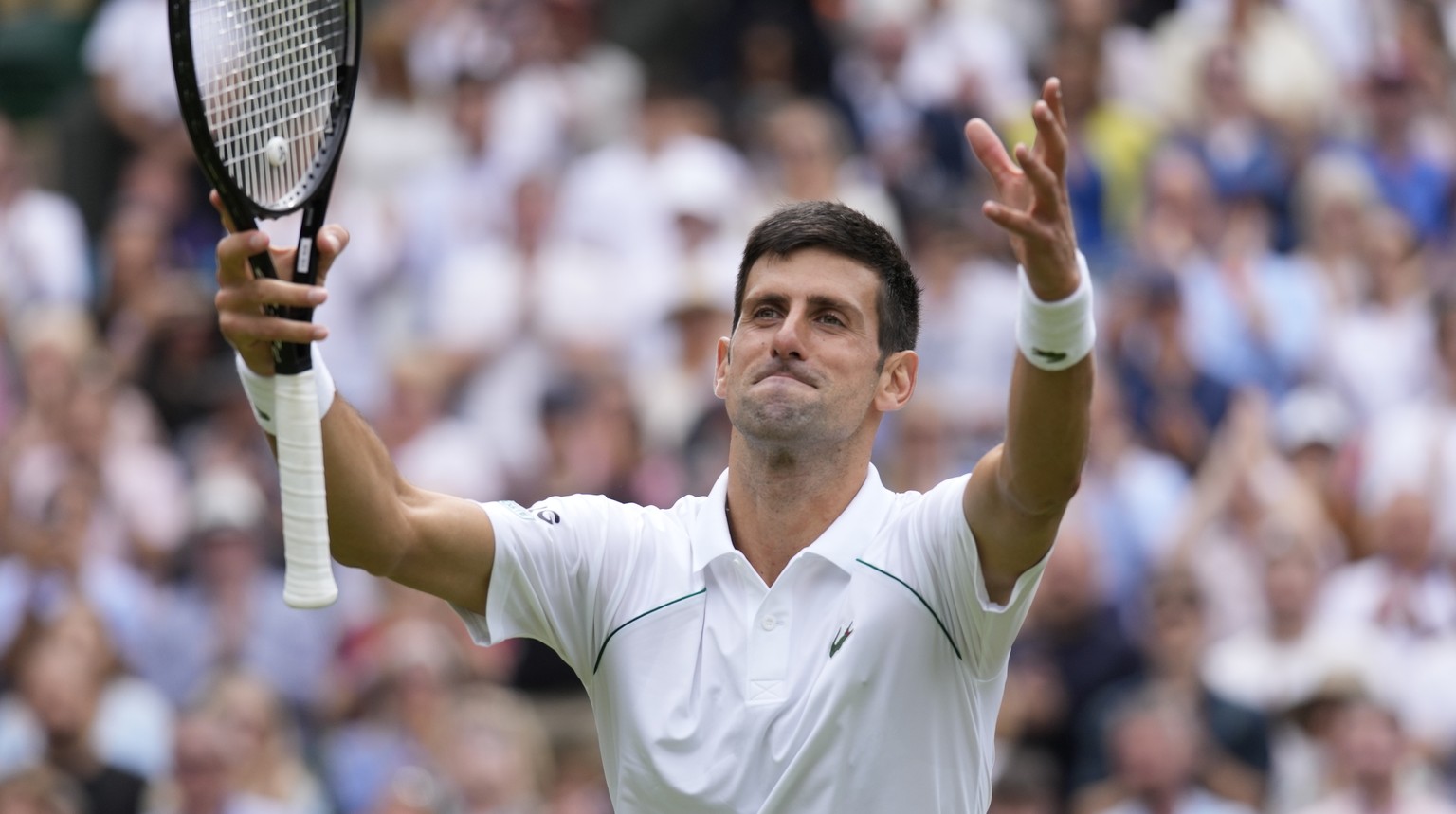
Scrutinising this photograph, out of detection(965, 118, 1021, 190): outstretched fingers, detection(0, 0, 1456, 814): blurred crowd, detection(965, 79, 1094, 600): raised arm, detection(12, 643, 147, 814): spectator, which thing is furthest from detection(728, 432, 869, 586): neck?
detection(12, 643, 147, 814): spectator

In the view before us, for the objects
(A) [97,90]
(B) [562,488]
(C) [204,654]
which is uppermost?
(A) [97,90]

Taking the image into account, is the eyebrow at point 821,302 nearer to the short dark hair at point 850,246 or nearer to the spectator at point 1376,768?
the short dark hair at point 850,246

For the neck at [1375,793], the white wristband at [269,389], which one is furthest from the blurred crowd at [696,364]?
the white wristband at [269,389]

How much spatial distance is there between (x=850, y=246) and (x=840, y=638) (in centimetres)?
81

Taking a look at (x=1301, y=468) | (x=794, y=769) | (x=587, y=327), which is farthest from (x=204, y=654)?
(x=794, y=769)

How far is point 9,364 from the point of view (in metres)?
10.4

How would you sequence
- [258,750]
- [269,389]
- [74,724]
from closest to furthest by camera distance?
[269,389] < [258,750] < [74,724]

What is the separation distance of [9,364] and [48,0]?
12.2ft

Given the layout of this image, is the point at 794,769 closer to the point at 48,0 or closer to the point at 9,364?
the point at 9,364

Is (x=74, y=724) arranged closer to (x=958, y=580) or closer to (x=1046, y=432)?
(x=958, y=580)

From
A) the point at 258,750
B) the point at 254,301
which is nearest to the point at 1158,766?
the point at 258,750

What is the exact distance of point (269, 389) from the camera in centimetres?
438

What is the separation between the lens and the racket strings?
14.8 ft

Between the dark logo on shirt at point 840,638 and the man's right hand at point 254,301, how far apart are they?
44.8 inches
